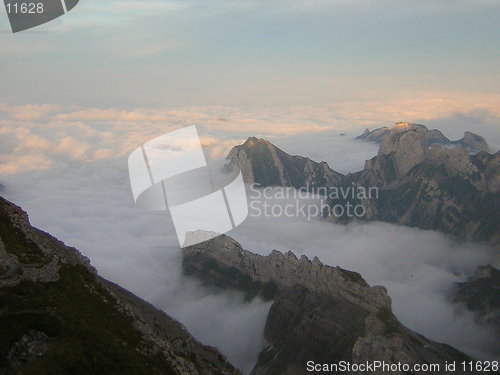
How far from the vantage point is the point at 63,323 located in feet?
164

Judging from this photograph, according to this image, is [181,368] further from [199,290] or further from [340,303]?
[199,290]

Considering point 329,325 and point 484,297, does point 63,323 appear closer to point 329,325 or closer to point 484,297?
point 329,325

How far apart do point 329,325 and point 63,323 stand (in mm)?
88413

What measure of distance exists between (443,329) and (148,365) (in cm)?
15120

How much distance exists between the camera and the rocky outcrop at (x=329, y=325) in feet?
346

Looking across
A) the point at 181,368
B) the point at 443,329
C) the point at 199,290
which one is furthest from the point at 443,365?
the point at 199,290

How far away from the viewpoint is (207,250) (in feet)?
649

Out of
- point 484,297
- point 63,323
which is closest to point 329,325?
point 63,323

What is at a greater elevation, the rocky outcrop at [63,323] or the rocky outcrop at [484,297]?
the rocky outcrop at [63,323]

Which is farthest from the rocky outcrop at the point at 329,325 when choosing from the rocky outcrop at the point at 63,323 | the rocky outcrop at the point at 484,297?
the rocky outcrop at the point at 484,297

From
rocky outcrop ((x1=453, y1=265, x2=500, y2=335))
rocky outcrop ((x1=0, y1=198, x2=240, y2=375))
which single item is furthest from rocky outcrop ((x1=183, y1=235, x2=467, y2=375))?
rocky outcrop ((x1=453, y1=265, x2=500, y2=335))

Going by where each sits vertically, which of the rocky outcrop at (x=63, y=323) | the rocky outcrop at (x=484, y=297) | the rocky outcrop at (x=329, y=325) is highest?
the rocky outcrop at (x=63, y=323)

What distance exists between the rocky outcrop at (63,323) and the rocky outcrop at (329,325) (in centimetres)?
4477

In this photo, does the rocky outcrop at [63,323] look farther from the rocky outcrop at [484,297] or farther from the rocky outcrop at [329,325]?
the rocky outcrop at [484,297]
